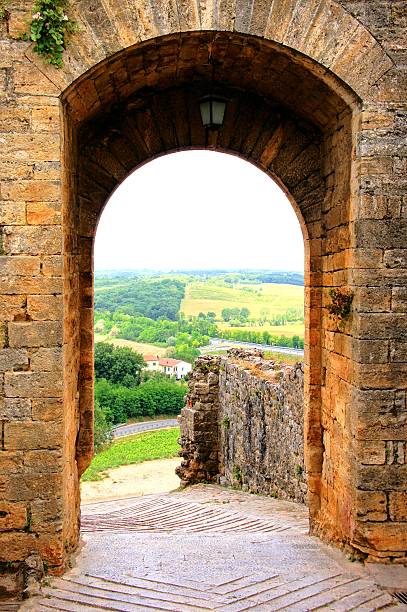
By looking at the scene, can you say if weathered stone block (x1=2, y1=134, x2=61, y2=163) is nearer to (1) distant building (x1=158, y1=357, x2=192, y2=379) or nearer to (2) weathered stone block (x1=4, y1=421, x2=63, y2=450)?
(2) weathered stone block (x1=4, y1=421, x2=63, y2=450)

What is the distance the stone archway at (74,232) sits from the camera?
4.72 m

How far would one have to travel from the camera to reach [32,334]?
473cm

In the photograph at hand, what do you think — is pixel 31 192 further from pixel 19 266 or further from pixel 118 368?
pixel 118 368

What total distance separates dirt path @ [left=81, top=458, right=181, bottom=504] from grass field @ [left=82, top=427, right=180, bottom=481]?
0.55 meters

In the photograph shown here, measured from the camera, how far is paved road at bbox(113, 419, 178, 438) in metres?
34.8

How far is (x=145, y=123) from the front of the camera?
615 centimetres

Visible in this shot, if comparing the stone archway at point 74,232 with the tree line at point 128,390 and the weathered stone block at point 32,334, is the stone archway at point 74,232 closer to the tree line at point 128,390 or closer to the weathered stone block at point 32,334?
the weathered stone block at point 32,334

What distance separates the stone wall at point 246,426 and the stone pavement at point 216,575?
270 cm

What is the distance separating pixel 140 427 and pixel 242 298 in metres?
49.9

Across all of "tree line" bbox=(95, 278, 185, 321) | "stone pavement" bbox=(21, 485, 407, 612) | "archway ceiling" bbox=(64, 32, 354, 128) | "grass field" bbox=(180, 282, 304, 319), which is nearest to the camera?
"stone pavement" bbox=(21, 485, 407, 612)

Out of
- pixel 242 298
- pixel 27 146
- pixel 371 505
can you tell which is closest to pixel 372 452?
pixel 371 505

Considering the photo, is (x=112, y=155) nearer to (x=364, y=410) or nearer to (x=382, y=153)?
(x=382, y=153)

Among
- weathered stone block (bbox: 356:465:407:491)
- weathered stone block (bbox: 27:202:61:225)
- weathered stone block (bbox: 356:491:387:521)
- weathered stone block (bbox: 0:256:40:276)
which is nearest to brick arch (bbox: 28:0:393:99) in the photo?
weathered stone block (bbox: 27:202:61:225)

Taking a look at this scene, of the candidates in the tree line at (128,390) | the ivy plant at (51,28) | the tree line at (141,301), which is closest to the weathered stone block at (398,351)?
the ivy plant at (51,28)
